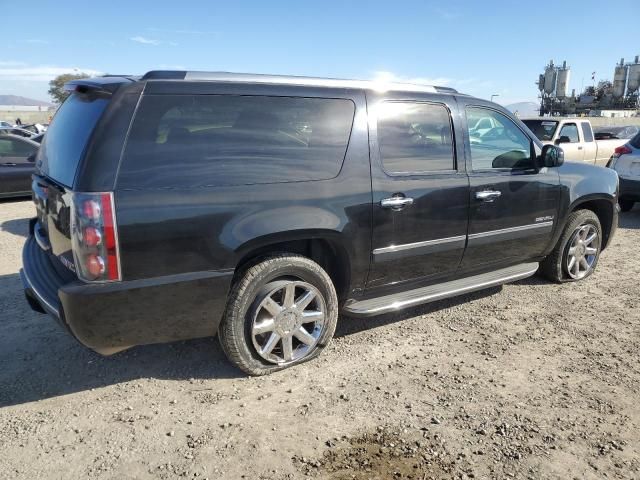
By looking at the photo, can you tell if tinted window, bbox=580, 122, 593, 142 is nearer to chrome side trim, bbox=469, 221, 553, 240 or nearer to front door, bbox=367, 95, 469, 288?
chrome side trim, bbox=469, 221, 553, 240

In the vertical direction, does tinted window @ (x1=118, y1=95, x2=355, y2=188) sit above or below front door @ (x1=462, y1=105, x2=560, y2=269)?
above

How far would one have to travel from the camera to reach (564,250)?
4.89 metres

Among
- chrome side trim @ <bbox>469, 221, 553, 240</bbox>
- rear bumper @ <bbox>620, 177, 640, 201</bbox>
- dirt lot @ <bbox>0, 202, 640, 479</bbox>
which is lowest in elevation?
dirt lot @ <bbox>0, 202, 640, 479</bbox>

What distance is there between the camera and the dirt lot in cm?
239

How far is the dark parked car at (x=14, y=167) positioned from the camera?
9.14 meters

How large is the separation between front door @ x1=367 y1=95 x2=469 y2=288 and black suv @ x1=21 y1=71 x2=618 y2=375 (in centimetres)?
1

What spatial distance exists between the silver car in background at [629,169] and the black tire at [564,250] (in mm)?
3874

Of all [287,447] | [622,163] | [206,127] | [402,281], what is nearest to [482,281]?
[402,281]

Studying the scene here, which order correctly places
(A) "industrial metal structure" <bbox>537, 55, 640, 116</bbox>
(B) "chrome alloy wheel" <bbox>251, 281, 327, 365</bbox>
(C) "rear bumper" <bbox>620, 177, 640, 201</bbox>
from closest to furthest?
(B) "chrome alloy wheel" <bbox>251, 281, 327, 365</bbox>
(C) "rear bumper" <bbox>620, 177, 640, 201</bbox>
(A) "industrial metal structure" <bbox>537, 55, 640, 116</bbox>

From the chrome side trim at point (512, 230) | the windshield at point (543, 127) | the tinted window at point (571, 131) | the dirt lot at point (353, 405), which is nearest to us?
the dirt lot at point (353, 405)

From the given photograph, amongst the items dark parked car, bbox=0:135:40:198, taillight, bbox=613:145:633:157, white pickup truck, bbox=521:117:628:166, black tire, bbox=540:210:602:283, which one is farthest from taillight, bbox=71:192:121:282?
white pickup truck, bbox=521:117:628:166

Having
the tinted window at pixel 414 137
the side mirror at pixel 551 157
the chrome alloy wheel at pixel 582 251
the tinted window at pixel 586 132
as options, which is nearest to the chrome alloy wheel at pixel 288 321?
the tinted window at pixel 414 137

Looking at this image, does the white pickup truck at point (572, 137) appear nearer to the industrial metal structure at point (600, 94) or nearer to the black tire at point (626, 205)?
the black tire at point (626, 205)

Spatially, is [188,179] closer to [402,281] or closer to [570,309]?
[402,281]
